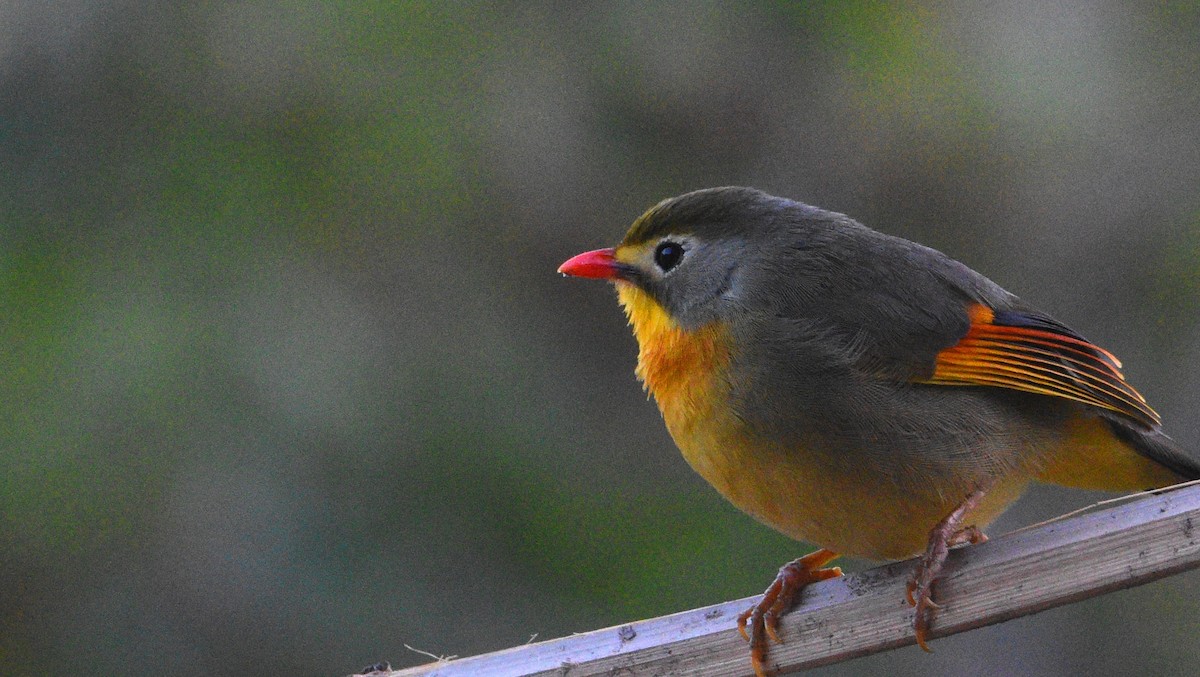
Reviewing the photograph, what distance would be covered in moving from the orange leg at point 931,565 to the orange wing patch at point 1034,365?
0.98ft

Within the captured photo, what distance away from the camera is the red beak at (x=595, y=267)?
12.1ft

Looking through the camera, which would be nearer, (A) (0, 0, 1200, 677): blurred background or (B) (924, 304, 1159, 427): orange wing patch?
(B) (924, 304, 1159, 427): orange wing patch

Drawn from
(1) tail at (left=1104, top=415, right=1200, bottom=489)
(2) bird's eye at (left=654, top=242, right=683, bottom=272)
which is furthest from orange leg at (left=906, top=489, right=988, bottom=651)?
(2) bird's eye at (left=654, top=242, right=683, bottom=272)

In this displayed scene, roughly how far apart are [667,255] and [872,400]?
825 mm

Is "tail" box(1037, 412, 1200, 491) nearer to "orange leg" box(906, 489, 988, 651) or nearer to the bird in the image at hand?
the bird

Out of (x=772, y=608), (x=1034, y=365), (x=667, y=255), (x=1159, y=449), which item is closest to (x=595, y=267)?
(x=667, y=255)

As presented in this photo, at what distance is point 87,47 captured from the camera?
4.45 metres

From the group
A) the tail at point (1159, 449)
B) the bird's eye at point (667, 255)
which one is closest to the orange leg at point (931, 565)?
the tail at point (1159, 449)

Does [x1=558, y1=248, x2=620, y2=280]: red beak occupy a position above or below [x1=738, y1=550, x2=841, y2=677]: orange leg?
above

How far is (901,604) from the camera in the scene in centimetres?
297

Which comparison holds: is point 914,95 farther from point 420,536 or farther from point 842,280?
point 420,536

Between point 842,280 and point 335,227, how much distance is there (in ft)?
6.82

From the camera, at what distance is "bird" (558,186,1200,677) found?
308 centimetres

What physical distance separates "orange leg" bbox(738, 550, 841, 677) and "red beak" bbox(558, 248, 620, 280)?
1.01 meters
